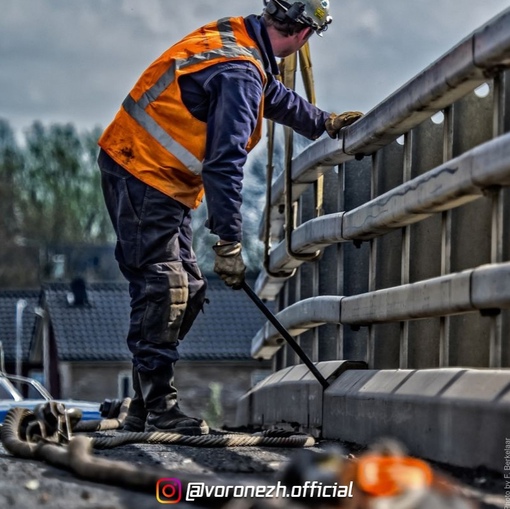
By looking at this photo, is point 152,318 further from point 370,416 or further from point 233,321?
point 233,321

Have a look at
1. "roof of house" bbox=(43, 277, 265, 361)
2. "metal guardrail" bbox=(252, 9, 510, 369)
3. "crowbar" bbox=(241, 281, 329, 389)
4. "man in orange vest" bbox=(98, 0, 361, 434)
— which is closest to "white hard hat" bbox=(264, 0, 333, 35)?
"man in orange vest" bbox=(98, 0, 361, 434)

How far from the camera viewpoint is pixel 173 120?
627cm

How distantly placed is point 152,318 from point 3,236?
204ft

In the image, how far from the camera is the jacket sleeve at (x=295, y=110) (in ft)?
22.1

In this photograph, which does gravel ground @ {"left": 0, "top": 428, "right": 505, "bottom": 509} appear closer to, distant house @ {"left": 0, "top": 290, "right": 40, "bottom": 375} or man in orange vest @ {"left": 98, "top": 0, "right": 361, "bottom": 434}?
man in orange vest @ {"left": 98, "top": 0, "right": 361, "bottom": 434}

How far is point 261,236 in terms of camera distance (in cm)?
883

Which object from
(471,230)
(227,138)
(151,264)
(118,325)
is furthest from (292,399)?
(118,325)

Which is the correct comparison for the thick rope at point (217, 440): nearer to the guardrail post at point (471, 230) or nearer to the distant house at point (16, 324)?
the guardrail post at point (471, 230)

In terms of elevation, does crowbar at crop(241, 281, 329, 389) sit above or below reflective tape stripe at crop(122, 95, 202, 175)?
below

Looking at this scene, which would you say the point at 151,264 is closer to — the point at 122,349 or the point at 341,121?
the point at 341,121

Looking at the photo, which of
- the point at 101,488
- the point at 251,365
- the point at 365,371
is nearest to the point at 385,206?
the point at 365,371

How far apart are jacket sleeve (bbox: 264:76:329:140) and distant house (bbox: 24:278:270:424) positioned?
1764 inches

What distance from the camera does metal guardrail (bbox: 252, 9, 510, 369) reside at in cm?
430

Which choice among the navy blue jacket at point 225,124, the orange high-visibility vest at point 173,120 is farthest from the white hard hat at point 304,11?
the navy blue jacket at point 225,124
